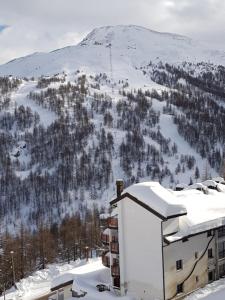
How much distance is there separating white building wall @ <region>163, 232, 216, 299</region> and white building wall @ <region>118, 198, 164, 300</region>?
0.84 m

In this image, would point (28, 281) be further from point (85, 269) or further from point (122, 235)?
point (122, 235)

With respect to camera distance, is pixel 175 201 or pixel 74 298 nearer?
pixel 175 201

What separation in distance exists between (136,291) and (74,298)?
696 cm

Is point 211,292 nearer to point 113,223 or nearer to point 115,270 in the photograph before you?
point 115,270

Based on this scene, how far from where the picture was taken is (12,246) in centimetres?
10569

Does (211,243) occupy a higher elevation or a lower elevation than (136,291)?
higher

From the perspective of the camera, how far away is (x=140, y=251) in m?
48.2

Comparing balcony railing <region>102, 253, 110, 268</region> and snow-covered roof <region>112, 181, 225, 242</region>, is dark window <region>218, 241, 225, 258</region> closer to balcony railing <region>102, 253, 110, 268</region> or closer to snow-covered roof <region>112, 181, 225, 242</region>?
snow-covered roof <region>112, 181, 225, 242</region>

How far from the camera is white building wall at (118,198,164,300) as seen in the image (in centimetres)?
4656

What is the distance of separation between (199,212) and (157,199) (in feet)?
18.5

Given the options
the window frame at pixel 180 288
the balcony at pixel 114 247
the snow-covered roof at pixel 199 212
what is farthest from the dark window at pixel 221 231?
the balcony at pixel 114 247

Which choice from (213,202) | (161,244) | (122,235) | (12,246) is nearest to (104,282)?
(122,235)

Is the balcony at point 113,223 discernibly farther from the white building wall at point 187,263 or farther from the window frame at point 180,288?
the window frame at point 180,288

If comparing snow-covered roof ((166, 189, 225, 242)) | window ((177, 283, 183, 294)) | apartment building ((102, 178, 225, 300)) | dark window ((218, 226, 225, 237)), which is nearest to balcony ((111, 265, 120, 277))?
apartment building ((102, 178, 225, 300))
